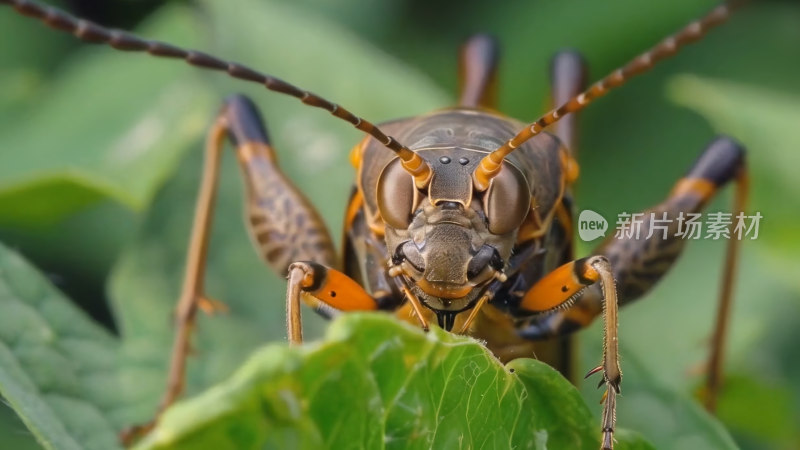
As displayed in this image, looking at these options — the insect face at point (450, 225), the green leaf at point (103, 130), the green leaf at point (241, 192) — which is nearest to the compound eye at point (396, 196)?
the insect face at point (450, 225)

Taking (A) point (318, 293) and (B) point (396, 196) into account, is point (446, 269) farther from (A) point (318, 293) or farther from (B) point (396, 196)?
(A) point (318, 293)

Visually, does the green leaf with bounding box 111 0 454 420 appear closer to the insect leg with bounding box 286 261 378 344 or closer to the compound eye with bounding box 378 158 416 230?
the insect leg with bounding box 286 261 378 344

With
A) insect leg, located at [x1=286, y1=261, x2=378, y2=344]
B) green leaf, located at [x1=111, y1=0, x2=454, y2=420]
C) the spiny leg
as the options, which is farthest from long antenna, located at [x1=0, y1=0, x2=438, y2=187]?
green leaf, located at [x1=111, y1=0, x2=454, y2=420]

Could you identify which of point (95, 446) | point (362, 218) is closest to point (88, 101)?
point (362, 218)

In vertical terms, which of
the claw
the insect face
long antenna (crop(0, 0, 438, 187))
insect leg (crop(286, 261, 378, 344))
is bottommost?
the claw

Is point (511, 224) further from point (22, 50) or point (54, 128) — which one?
point (22, 50)

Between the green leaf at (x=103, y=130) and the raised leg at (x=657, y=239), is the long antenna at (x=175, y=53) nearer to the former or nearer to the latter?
the raised leg at (x=657, y=239)
